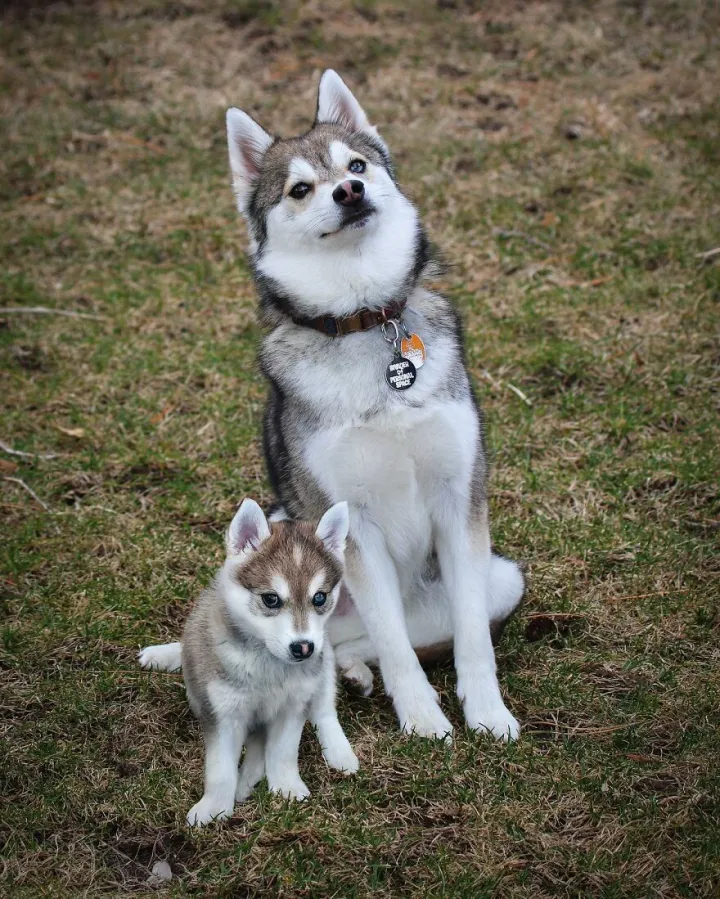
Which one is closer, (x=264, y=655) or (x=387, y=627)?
(x=264, y=655)

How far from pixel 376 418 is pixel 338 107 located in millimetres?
1478

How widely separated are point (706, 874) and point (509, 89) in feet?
23.9

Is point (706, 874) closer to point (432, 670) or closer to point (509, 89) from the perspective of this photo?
point (432, 670)

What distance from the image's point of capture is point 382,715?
403cm

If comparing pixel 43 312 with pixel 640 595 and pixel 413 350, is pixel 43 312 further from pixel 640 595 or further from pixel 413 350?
pixel 640 595

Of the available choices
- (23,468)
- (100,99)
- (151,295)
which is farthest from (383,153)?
(100,99)

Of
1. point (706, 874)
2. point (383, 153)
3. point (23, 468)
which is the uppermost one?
point (383, 153)

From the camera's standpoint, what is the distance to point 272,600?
3.38 m

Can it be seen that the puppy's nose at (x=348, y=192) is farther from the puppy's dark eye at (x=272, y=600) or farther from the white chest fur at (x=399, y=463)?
the puppy's dark eye at (x=272, y=600)

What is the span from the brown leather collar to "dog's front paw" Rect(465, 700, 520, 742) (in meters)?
1.52

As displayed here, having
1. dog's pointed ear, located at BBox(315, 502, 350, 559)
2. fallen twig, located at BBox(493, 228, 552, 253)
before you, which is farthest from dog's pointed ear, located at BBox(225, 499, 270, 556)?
fallen twig, located at BBox(493, 228, 552, 253)

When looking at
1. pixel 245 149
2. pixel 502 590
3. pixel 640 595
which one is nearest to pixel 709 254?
pixel 640 595

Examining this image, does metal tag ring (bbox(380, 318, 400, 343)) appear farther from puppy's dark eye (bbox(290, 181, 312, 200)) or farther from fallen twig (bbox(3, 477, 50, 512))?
fallen twig (bbox(3, 477, 50, 512))

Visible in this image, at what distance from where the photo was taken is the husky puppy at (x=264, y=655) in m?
3.38
